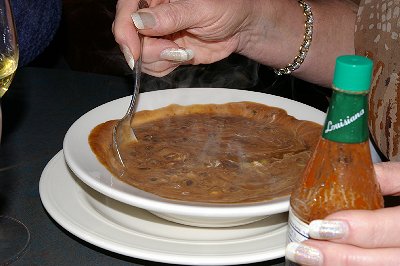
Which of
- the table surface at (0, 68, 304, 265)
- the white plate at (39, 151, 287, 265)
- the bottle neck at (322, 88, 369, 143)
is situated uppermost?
the bottle neck at (322, 88, 369, 143)

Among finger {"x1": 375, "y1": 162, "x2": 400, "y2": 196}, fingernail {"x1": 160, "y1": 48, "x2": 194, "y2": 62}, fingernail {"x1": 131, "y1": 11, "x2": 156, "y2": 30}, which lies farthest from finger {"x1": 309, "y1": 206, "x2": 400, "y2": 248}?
fingernail {"x1": 160, "y1": 48, "x2": 194, "y2": 62}

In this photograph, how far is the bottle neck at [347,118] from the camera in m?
0.79

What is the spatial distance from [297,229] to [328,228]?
61mm

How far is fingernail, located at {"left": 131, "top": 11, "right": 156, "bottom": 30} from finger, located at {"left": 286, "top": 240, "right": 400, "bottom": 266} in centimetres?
70

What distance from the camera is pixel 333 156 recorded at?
0.88m

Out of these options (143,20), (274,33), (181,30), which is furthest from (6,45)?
(274,33)

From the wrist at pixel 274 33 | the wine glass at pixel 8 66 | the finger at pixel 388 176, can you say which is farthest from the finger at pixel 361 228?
the wrist at pixel 274 33

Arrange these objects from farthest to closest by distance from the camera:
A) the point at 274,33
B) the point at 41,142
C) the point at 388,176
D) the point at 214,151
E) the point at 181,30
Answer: the point at 274,33, the point at 181,30, the point at 41,142, the point at 214,151, the point at 388,176

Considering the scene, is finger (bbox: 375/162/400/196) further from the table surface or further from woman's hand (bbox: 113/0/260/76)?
woman's hand (bbox: 113/0/260/76)

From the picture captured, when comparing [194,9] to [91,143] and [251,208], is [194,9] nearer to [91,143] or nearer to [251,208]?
[91,143]

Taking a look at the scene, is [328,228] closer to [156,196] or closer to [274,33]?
[156,196]

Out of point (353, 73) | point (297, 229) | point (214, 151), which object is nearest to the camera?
point (353, 73)

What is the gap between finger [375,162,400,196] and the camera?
98 cm

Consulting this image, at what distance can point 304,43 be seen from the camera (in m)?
1.91
